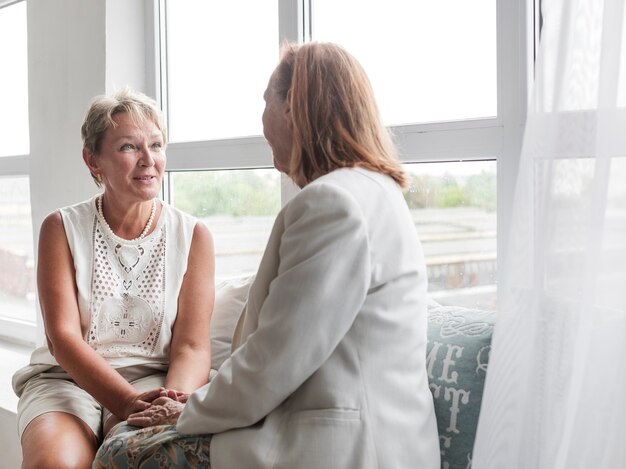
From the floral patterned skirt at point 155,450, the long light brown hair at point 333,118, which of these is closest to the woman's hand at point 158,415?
the floral patterned skirt at point 155,450

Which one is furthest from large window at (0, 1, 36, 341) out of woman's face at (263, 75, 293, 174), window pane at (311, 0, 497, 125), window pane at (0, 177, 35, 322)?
woman's face at (263, 75, 293, 174)

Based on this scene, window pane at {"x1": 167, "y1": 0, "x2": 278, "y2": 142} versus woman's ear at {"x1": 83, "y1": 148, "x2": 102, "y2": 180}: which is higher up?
window pane at {"x1": 167, "y1": 0, "x2": 278, "y2": 142}

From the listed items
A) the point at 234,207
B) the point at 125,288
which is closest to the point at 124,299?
the point at 125,288

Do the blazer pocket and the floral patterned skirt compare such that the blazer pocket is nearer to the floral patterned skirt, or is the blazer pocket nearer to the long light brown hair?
the floral patterned skirt

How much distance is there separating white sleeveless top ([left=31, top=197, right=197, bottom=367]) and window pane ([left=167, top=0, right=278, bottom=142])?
0.73 m

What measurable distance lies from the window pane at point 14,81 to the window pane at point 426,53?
82.4 inches

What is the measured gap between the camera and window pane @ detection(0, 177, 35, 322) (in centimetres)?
386

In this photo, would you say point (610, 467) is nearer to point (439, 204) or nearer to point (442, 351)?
point (442, 351)

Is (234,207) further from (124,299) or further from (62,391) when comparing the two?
(62,391)

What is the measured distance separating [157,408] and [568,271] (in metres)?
0.94

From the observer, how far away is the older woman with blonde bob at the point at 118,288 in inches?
79.4

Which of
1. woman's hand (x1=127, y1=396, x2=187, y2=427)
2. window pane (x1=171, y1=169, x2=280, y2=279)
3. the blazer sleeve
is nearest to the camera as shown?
the blazer sleeve

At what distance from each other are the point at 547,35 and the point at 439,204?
3.20 feet

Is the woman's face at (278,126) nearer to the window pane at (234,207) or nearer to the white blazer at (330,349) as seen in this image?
the white blazer at (330,349)
